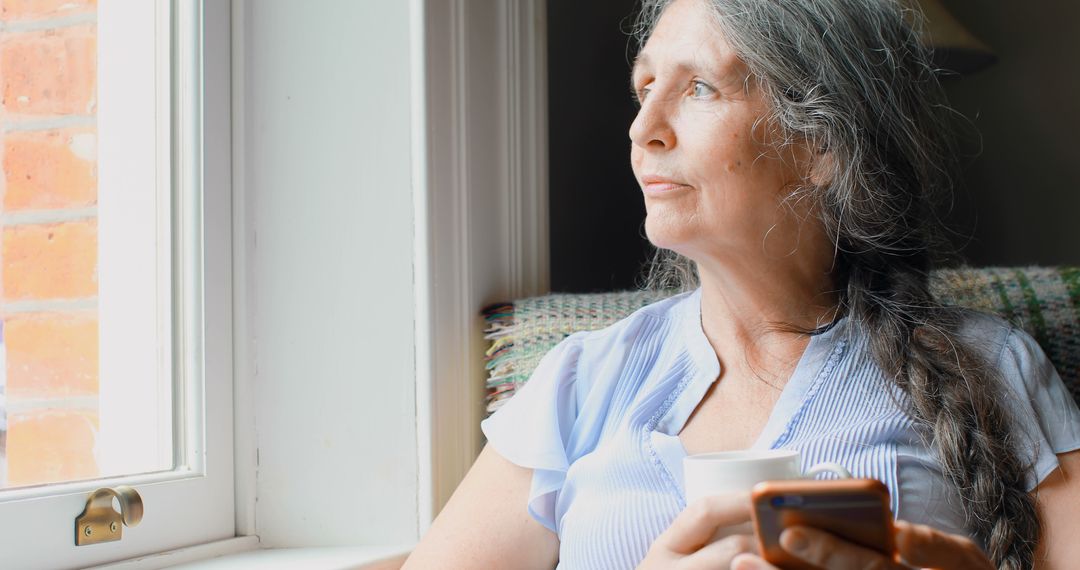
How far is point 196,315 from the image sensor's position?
47.6 inches

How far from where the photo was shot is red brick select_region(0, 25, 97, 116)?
101 cm

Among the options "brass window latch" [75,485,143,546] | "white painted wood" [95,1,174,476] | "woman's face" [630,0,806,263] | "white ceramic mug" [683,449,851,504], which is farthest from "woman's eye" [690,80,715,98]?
"brass window latch" [75,485,143,546]

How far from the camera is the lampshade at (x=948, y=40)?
2039mm

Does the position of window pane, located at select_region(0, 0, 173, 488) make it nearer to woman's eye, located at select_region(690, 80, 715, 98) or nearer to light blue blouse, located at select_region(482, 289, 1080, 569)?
light blue blouse, located at select_region(482, 289, 1080, 569)

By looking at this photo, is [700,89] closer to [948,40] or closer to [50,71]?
[50,71]

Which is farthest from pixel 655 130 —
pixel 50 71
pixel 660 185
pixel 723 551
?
pixel 50 71

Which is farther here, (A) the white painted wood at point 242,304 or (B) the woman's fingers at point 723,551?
(A) the white painted wood at point 242,304

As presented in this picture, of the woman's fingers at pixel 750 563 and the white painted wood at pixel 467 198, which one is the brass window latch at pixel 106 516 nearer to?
the white painted wood at pixel 467 198

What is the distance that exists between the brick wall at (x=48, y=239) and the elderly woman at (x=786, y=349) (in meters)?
0.41

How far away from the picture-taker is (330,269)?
1317mm

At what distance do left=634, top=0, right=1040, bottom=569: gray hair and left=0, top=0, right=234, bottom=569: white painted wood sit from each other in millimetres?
635

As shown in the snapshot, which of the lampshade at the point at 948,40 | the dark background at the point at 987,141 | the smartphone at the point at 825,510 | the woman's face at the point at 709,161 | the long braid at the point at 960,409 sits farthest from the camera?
the dark background at the point at 987,141

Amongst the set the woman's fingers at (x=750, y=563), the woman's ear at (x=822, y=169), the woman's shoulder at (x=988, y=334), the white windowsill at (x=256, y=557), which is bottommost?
the white windowsill at (x=256, y=557)

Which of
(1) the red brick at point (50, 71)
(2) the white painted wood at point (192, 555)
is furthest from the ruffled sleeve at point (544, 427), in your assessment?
(1) the red brick at point (50, 71)
